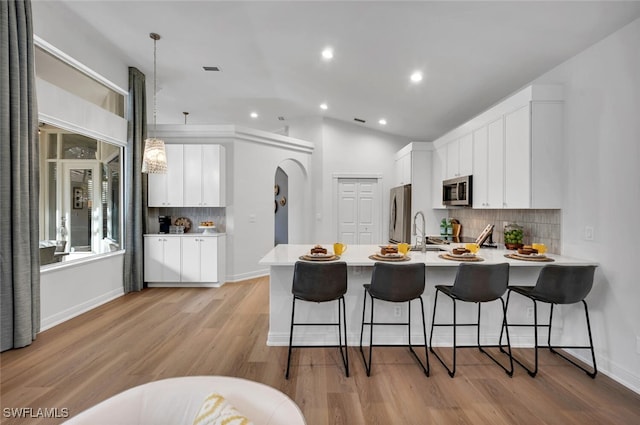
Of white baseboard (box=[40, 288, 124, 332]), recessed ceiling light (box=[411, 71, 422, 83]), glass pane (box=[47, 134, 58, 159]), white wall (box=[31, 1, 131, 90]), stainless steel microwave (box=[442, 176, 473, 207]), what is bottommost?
white baseboard (box=[40, 288, 124, 332])

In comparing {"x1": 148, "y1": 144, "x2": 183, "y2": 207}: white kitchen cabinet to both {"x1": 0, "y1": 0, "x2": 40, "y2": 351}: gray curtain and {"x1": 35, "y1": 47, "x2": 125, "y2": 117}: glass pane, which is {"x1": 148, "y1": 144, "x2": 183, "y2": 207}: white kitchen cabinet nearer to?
{"x1": 35, "y1": 47, "x2": 125, "y2": 117}: glass pane

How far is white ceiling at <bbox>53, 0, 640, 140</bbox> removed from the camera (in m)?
2.71

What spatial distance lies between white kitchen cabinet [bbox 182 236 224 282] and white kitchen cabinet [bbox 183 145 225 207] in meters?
0.58

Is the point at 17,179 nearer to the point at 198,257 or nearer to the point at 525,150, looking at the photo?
the point at 198,257

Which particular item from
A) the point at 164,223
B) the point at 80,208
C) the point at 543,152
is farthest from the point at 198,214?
the point at 543,152

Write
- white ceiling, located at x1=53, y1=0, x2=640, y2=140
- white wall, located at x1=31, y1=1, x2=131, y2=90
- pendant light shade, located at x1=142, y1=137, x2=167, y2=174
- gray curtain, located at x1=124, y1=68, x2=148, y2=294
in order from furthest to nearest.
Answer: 1. gray curtain, located at x1=124, y1=68, x2=148, y2=294
2. pendant light shade, located at x1=142, y1=137, x2=167, y2=174
3. white wall, located at x1=31, y1=1, x2=131, y2=90
4. white ceiling, located at x1=53, y1=0, x2=640, y2=140

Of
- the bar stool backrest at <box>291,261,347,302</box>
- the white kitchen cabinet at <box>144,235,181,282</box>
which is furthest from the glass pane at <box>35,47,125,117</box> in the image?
the bar stool backrest at <box>291,261,347,302</box>

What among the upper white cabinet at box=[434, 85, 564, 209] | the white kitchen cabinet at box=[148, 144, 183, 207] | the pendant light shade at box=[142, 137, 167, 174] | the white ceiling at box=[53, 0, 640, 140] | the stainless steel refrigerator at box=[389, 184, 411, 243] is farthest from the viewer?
the stainless steel refrigerator at box=[389, 184, 411, 243]

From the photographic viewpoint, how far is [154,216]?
18.4 feet

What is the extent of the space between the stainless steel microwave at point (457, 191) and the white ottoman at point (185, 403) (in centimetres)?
377

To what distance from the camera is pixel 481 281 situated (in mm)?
2531

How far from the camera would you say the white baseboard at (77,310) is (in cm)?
345

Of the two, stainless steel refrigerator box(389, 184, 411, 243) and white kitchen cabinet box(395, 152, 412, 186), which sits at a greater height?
white kitchen cabinet box(395, 152, 412, 186)

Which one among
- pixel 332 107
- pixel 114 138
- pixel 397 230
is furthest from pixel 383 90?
pixel 114 138
